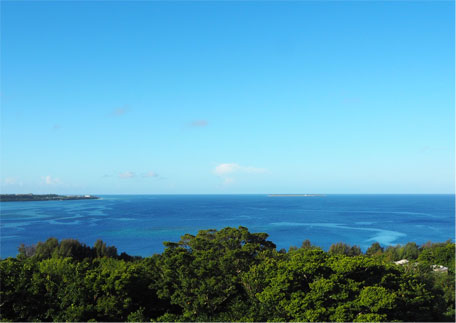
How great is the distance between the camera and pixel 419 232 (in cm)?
7238

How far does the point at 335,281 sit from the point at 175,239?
166ft

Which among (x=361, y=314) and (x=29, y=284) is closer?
(x=361, y=314)

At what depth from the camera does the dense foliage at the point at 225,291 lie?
12.9 metres

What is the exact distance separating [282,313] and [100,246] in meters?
30.8

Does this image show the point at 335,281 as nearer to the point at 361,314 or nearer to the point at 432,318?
the point at 361,314

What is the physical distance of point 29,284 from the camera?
15.1m

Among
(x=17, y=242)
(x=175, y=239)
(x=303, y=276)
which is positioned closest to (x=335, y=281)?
(x=303, y=276)

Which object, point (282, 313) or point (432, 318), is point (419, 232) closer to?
point (432, 318)

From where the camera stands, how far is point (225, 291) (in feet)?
48.8


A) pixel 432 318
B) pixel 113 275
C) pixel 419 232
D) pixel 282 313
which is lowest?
pixel 419 232

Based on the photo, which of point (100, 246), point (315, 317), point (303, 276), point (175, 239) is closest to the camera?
point (315, 317)

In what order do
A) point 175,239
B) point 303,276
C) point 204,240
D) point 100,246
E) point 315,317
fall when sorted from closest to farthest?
point 315,317 < point 303,276 < point 204,240 < point 100,246 < point 175,239

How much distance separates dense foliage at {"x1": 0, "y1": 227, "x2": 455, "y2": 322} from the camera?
12906 mm

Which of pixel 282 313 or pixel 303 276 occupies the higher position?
pixel 303 276
